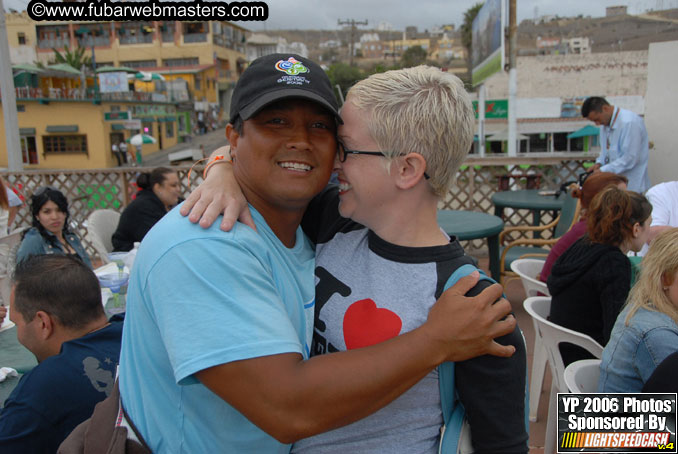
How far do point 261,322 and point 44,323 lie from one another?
1580 millimetres

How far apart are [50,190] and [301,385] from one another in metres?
4.09

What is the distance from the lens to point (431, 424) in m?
1.11

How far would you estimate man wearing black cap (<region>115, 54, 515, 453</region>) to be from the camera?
838 mm

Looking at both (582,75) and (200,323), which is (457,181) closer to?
(200,323)

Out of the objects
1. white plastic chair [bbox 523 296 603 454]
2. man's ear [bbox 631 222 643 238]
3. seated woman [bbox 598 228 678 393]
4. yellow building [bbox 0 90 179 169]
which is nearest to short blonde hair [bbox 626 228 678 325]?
seated woman [bbox 598 228 678 393]

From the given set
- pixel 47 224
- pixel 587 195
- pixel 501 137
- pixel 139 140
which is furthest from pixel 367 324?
pixel 139 140

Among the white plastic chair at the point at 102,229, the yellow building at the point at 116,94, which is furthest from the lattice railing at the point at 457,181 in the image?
the yellow building at the point at 116,94

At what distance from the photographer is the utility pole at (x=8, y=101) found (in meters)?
7.68

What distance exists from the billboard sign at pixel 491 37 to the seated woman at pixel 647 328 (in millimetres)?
7873

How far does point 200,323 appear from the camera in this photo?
33.0 inches

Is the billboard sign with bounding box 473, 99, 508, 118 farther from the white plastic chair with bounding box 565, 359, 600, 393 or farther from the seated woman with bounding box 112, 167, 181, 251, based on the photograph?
the white plastic chair with bounding box 565, 359, 600, 393

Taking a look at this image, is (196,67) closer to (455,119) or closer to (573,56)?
(573,56)

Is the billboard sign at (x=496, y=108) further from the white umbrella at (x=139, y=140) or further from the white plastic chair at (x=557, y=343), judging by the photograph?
the white plastic chair at (x=557, y=343)

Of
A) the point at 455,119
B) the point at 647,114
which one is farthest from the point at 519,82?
the point at 455,119
